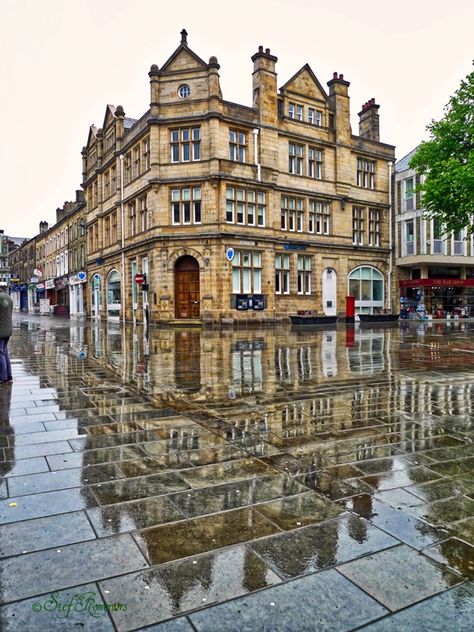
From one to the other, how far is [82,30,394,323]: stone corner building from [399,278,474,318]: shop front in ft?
5.63

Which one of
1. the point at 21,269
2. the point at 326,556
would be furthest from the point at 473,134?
the point at 21,269

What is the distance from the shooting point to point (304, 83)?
33375 mm

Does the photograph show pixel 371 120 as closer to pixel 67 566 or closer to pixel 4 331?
pixel 4 331

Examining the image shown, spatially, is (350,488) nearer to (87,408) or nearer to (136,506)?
(136,506)

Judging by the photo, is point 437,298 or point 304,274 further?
point 437,298

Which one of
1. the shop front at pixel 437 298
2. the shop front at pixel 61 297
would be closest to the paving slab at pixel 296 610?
the shop front at pixel 437 298

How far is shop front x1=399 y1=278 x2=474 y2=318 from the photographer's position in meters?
38.6

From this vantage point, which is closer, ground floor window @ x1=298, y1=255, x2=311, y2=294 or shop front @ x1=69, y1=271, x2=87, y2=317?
ground floor window @ x1=298, y1=255, x2=311, y2=294

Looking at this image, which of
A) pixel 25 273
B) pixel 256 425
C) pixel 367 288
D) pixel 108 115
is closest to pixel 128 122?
pixel 108 115

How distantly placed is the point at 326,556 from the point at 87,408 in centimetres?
482

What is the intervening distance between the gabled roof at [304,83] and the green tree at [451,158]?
12.7 metres

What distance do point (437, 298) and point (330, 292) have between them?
10.3 m

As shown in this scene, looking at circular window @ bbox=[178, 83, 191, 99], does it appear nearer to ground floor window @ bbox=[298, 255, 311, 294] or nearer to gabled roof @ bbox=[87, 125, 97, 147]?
ground floor window @ bbox=[298, 255, 311, 294]

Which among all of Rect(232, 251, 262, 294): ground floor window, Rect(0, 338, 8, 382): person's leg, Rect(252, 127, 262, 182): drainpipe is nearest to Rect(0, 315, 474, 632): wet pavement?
Rect(0, 338, 8, 382): person's leg
